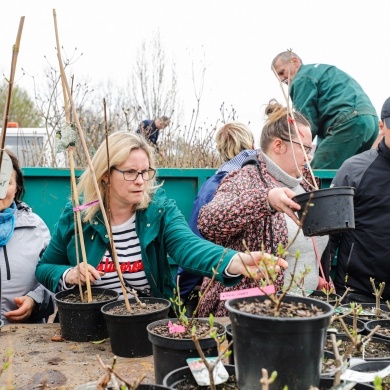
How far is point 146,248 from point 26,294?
68 cm

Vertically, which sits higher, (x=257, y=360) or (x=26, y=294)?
(x=257, y=360)

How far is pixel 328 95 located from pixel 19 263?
298cm

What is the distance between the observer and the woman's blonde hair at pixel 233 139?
11.4ft

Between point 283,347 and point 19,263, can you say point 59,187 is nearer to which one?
point 19,263

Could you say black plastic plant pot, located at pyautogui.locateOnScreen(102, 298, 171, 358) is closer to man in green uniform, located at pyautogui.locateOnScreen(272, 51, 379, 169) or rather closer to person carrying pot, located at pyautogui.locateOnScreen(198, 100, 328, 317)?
person carrying pot, located at pyautogui.locateOnScreen(198, 100, 328, 317)

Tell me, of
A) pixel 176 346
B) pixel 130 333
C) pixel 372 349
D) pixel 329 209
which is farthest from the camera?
pixel 329 209

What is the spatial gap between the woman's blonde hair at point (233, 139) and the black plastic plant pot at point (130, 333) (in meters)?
1.88

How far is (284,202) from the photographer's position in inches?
79.4

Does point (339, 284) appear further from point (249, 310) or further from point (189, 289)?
point (249, 310)

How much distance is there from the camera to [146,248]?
2.32m

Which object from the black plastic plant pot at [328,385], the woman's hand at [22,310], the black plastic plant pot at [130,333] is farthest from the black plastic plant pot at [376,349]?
the woman's hand at [22,310]

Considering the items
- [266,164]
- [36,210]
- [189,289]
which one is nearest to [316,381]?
[266,164]

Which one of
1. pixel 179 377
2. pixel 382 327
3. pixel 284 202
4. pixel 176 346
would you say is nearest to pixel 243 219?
pixel 284 202

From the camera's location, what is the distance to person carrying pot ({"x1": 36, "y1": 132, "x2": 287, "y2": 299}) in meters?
2.28
